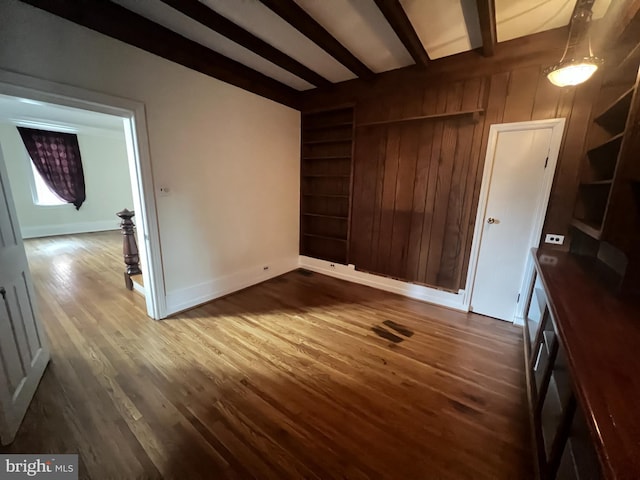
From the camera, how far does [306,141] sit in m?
3.93

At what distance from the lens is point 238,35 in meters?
2.21

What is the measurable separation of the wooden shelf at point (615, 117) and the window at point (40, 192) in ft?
31.1

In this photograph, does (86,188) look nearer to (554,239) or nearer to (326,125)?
(326,125)

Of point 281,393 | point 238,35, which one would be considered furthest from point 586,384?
point 238,35

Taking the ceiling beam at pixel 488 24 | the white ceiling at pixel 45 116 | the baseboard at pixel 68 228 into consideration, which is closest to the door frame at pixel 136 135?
the white ceiling at pixel 45 116

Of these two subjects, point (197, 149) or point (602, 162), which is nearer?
point (602, 162)

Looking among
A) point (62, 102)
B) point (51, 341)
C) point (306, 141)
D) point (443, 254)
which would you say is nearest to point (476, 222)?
point (443, 254)

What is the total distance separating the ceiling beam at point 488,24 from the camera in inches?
67.8

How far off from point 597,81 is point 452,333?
247cm

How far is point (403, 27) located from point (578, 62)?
1176mm

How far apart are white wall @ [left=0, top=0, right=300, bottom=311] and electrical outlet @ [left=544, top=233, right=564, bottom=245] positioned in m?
3.11

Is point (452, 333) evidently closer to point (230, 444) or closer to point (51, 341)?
point (230, 444)

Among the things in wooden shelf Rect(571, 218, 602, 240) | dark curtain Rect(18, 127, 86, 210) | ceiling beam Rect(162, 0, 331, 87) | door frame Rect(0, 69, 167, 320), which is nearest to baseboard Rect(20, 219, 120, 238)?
dark curtain Rect(18, 127, 86, 210)

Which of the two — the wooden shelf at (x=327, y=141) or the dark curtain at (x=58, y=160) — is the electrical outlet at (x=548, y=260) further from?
the dark curtain at (x=58, y=160)
